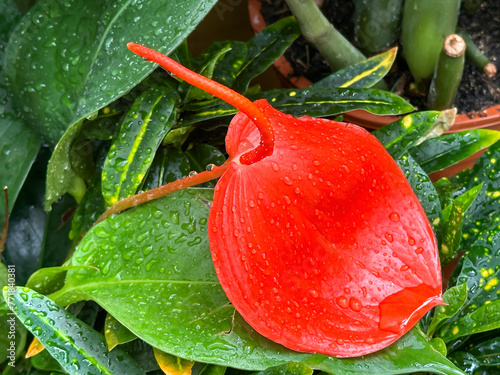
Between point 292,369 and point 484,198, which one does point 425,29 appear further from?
point 292,369

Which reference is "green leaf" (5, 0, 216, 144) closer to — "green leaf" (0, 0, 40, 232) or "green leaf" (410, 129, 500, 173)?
"green leaf" (0, 0, 40, 232)

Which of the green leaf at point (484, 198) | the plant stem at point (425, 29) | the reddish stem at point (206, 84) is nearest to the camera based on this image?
the reddish stem at point (206, 84)

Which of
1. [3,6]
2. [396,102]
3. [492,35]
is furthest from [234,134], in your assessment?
[492,35]

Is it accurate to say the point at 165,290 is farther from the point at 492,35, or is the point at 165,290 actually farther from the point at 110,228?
the point at 492,35

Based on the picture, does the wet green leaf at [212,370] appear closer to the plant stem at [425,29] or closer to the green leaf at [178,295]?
the green leaf at [178,295]

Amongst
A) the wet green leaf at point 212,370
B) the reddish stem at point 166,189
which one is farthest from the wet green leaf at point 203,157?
the wet green leaf at point 212,370

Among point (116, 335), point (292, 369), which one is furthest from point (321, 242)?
point (116, 335)
